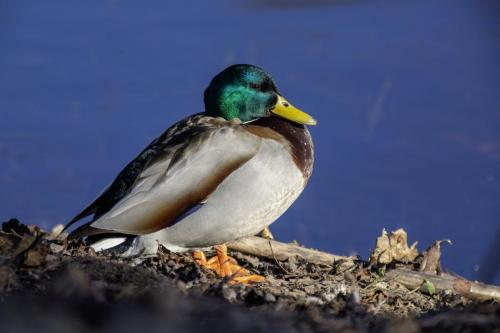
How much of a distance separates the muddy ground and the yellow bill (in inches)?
27.7

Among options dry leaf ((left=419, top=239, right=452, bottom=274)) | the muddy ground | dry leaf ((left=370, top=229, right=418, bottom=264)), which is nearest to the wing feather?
the muddy ground

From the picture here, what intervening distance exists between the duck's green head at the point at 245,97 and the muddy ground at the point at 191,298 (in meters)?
0.70

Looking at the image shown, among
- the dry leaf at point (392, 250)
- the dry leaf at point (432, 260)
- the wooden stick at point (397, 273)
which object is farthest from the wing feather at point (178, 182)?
the dry leaf at point (432, 260)

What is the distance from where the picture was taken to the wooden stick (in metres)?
4.14

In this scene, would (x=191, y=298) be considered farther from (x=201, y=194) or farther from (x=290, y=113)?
(x=290, y=113)

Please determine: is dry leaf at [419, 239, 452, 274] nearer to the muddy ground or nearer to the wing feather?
the muddy ground

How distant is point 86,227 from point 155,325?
2009 millimetres

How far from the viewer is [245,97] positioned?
15.1ft

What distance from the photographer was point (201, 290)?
3.12 meters

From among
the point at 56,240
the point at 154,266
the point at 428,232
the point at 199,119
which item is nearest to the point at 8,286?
the point at 154,266

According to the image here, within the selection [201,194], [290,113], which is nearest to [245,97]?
[290,113]

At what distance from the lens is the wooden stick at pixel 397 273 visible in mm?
4137

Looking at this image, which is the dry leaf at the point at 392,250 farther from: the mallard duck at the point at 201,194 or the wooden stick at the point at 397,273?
the mallard duck at the point at 201,194

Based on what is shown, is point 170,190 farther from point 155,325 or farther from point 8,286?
point 155,325
